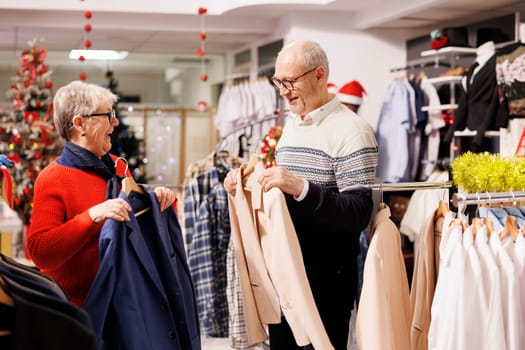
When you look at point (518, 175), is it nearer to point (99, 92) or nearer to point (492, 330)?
point (492, 330)

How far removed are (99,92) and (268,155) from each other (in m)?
2.50

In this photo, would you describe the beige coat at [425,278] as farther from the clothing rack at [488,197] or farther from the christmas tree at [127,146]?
the christmas tree at [127,146]

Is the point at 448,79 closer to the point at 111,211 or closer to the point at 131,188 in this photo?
the point at 131,188

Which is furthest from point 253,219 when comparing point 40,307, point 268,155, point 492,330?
point 268,155

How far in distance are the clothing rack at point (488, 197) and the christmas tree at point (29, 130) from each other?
212 inches

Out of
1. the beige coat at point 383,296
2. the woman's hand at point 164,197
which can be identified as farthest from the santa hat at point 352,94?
the woman's hand at point 164,197

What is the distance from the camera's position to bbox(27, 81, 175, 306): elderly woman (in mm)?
2332

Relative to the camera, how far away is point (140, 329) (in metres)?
2.29

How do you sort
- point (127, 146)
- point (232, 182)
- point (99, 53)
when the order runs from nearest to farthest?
point (232, 182) → point (127, 146) → point (99, 53)

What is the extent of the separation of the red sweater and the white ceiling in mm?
4194

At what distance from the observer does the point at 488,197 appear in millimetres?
→ 2459

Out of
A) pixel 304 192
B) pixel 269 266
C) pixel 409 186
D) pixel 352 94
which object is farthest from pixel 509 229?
pixel 352 94

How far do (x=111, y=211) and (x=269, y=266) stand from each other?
67 centimetres

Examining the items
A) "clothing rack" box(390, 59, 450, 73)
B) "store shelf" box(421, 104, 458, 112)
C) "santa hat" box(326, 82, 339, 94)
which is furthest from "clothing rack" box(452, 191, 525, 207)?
"santa hat" box(326, 82, 339, 94)
